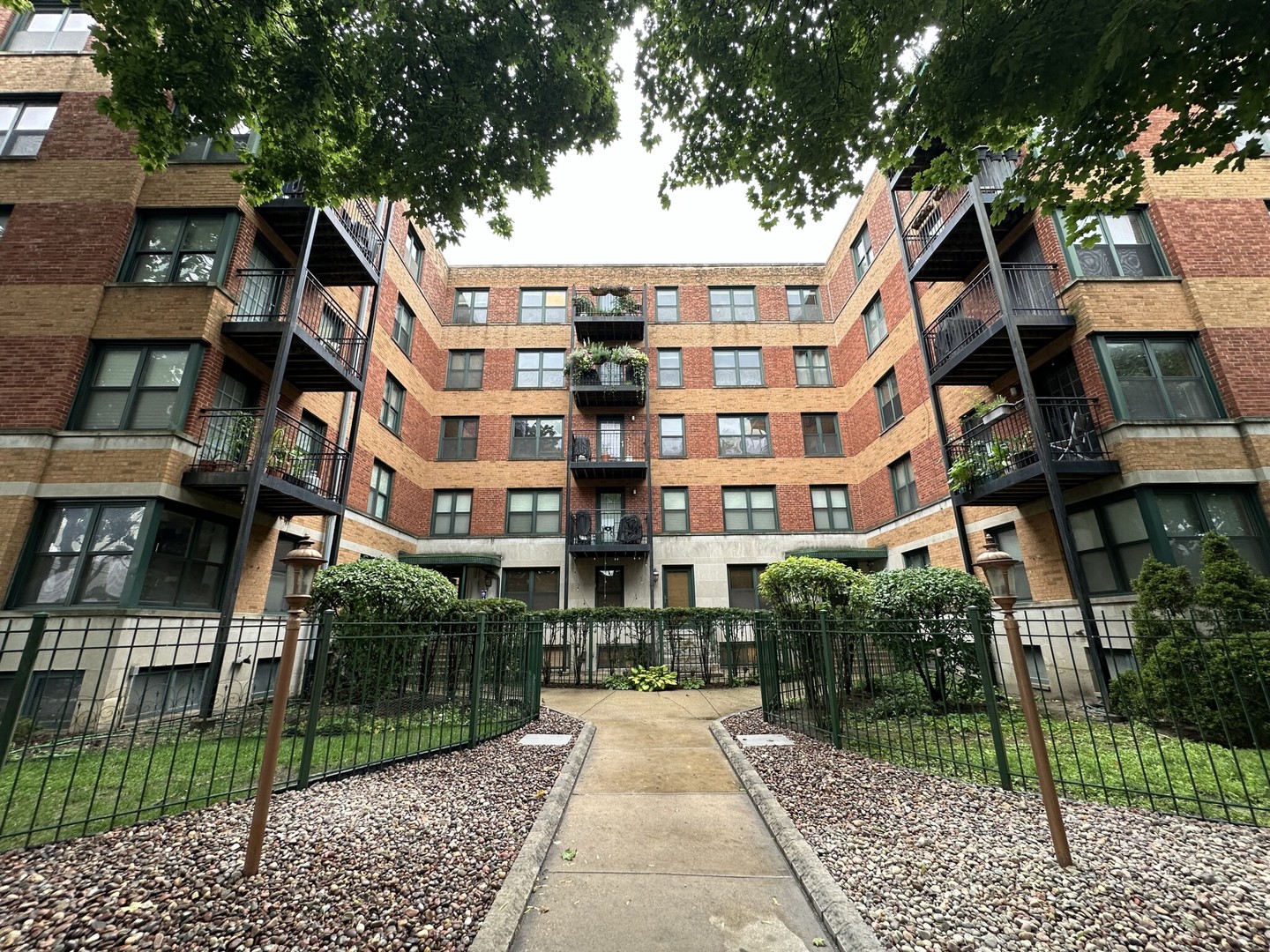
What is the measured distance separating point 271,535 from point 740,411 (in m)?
15.8

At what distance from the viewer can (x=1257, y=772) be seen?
5.27m

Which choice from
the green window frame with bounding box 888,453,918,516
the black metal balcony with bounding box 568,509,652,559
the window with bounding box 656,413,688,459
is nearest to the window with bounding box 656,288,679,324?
the window with bounding box 656,413,688,459

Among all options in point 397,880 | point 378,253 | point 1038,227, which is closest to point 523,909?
point 397,880

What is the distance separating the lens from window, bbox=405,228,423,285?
64.1 feet

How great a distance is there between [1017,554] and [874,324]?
10.00m

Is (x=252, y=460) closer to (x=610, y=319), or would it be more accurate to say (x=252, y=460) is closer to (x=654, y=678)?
(x=654, y=678)

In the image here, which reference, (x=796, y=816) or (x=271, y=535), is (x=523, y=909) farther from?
(x=271, y=535)

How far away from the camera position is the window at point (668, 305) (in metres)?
22.7

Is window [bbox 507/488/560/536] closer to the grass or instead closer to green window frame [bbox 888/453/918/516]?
green window frame [bbox 888/453/918/516]

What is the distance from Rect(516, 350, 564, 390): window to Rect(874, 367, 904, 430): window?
38.8 ft

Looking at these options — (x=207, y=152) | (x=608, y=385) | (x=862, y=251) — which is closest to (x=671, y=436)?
(x=608, y=385)

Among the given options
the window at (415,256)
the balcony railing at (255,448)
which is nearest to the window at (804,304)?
the window at (415,256)

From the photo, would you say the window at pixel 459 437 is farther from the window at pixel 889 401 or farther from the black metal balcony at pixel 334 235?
the window at pixel 889 401

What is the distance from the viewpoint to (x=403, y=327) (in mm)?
19297
